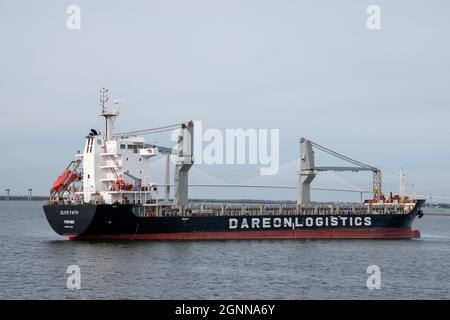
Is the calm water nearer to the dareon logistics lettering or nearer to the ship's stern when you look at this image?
the ship's stern

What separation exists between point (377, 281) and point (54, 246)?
23.4 meters

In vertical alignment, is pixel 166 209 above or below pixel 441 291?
above

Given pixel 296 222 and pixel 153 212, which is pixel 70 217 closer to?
pixel 153 212

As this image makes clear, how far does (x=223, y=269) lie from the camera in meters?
37.3

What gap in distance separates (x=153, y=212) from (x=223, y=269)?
15.1 m

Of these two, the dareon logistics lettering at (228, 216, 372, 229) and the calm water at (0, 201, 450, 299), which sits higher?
the dareon logistics lettering at (228, 216, 372, 229)

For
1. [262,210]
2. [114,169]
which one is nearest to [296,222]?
[262,210]

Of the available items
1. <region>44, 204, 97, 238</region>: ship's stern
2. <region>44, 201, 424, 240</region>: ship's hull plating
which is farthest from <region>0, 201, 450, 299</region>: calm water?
<region>44, 201, 424, 240</region>: ship's hull plating

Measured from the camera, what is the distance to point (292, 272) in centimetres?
3691

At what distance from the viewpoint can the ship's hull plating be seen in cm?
4888

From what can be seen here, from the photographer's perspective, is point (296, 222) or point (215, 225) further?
point (296, 222)

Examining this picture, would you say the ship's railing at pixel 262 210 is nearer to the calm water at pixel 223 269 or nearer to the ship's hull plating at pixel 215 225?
the ship's hull plating at pixel 215 225
